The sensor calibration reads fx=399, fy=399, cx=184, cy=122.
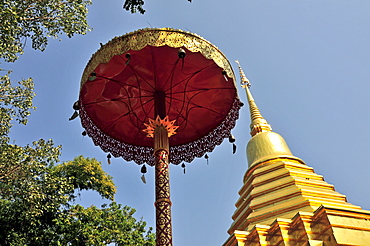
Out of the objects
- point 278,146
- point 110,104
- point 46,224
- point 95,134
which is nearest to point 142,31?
point 110,104

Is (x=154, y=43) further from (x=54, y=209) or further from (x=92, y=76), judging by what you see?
(x=54, y=209)

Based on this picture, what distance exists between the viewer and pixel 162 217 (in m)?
5.13

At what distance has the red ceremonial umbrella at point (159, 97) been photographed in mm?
5852

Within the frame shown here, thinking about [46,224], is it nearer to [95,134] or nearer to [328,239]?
[95,134]

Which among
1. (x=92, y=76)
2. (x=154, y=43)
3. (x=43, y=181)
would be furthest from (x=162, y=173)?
(x=43, y=181)

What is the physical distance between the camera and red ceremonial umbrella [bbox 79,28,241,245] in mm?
5852

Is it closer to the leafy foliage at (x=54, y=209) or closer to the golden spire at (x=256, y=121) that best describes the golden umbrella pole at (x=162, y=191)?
the leafy foliage at (x=54, y=209)

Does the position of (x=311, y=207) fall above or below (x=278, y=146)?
below

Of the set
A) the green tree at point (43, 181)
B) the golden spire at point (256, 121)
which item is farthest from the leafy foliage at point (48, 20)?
the golden spire at point (256, 121)

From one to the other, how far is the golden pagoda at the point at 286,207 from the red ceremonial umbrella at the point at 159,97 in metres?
3.88

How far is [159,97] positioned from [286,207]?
6.32m

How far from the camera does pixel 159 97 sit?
22.1 ft

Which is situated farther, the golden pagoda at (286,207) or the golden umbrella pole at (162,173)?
the golden pagoda at (286,207)

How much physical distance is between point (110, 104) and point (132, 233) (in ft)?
24.0
